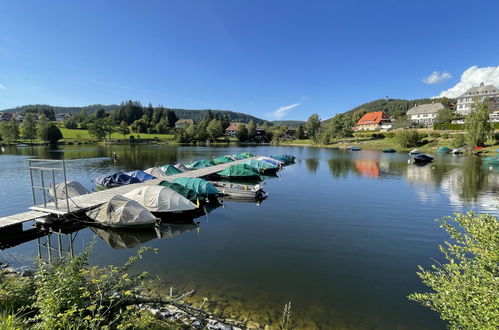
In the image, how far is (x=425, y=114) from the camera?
5517 inches

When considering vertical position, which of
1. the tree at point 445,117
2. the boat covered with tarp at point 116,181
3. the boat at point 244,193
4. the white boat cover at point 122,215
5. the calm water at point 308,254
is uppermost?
the tree at point 445,117

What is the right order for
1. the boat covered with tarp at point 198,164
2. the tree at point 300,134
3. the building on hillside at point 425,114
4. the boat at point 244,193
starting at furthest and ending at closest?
the tree at point 300,134, the building on hillside at point 425,114, the boat covered with tarp at point 198,164, the boat at point 244,193

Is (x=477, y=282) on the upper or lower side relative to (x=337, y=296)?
upper

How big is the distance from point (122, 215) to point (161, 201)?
3.52m

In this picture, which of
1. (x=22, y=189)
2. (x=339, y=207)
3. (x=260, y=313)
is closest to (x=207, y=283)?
(x=260, y=313)

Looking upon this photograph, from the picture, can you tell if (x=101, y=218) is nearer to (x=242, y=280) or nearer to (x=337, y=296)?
(x=242, y=280)

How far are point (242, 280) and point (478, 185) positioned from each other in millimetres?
41707

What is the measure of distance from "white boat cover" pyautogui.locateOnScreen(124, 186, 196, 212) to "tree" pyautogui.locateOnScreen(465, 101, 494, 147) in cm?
9673

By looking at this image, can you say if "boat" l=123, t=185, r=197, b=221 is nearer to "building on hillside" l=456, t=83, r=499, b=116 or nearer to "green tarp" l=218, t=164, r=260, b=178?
"green tarp" l=218, t=164, r=260, b=178

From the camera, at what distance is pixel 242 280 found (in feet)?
42.7

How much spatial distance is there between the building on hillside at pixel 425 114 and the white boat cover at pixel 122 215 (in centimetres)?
15311

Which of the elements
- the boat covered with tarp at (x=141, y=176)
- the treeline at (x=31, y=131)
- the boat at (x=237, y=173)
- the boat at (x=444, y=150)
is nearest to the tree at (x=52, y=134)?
the treeline at (x=31, y=131)

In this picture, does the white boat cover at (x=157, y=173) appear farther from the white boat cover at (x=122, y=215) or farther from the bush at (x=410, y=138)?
the bush at (x=410, y=138)

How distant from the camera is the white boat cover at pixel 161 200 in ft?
70.2
